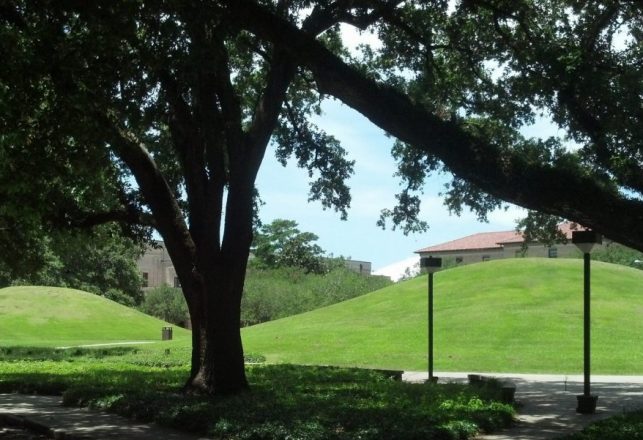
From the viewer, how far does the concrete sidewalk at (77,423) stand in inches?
416

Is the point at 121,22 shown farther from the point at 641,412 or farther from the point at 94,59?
the point at 641,412

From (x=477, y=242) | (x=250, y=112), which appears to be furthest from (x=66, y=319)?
(x=477, y=242)

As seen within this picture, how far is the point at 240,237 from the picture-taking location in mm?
13859

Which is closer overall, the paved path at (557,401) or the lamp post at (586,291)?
the paved path at (557,401)

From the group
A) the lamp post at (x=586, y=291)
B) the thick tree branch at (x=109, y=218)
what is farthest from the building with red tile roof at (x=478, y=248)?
the thick tree branch at (x=109, y=218)

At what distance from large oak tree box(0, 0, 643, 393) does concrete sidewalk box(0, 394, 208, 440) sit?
202 centimetres

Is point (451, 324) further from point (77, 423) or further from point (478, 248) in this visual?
point (478, 248)

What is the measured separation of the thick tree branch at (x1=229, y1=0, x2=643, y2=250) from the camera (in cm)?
778

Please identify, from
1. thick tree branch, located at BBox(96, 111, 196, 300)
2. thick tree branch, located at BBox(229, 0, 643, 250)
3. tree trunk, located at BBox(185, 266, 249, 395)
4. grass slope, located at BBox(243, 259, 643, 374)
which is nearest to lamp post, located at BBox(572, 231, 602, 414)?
thick tree branch, located at BBox(229, 0, 643, 250)

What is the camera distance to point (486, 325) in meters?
32.8

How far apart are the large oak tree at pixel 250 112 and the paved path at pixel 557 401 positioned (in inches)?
146

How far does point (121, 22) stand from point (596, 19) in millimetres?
Answer: 9074

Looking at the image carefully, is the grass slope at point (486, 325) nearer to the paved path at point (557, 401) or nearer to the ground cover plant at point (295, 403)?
the paved path at point (557, 401)

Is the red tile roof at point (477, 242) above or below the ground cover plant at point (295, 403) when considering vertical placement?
above
